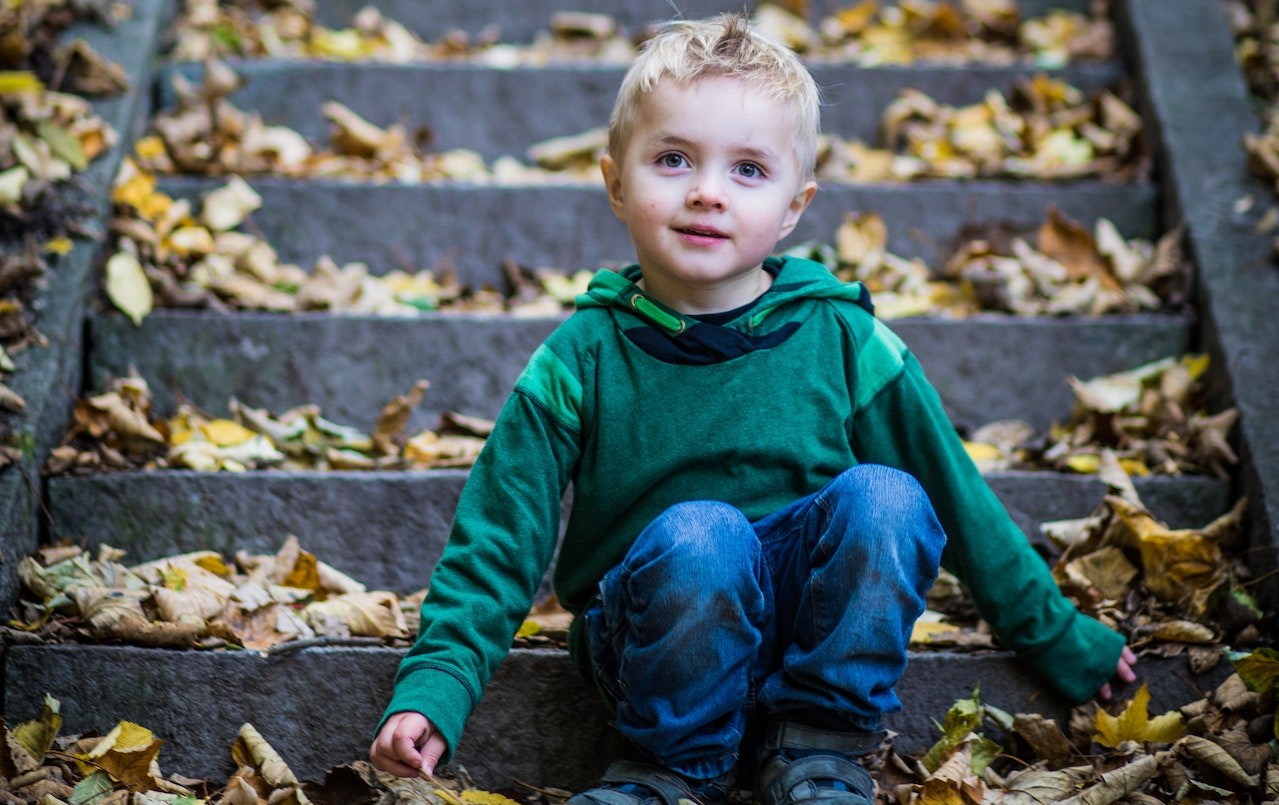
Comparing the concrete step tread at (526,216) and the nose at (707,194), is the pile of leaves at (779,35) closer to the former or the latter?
the concrete step tread at (526,216)

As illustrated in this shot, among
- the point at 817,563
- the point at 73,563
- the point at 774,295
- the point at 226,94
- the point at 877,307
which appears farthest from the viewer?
the point at 226,94

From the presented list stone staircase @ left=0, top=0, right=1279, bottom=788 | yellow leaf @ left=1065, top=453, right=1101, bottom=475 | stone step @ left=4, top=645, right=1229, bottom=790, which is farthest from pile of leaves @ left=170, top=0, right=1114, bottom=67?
stone step @ left=4, top=645, right=1229, bottom=790

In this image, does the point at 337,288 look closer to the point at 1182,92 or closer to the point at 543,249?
the point at 543,249

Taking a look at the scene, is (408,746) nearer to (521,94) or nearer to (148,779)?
(148,779)

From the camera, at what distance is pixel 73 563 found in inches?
88.0

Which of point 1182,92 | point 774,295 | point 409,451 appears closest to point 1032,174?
point 1182,92

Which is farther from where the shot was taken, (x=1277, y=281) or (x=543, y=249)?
(x=543, y=249)

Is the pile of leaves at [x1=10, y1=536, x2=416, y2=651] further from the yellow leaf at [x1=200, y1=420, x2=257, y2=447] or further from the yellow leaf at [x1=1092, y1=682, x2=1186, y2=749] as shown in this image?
the yellow leaf at [x1=1092, y1=682, x2=1186, y2=749]

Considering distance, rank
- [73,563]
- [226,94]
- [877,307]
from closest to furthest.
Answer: [73,563]
[877,307]
[226,94]

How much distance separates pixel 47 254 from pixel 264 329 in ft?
1.49

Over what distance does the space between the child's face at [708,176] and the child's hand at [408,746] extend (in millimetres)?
736

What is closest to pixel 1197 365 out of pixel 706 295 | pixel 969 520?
pixel 969 520

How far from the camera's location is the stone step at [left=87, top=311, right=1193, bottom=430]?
2.69 metres

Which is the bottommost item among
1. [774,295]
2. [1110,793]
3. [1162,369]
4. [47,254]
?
[1110,793]
